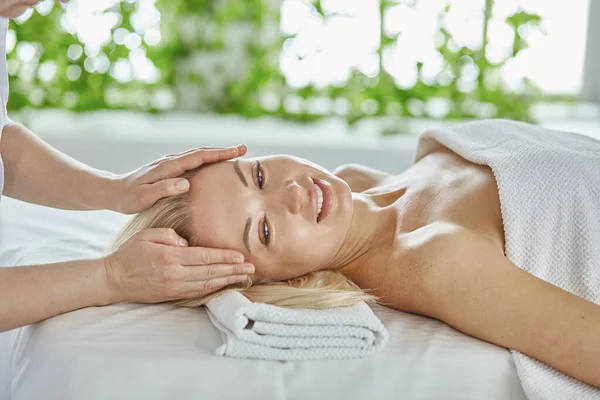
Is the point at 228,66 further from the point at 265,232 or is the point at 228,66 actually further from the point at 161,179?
the point at 265,232

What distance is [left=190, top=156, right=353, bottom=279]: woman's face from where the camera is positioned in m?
1.64

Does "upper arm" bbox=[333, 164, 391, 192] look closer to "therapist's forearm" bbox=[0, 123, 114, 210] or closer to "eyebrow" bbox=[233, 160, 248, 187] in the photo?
"eyebrow" bbox=[233, 160, 248, 187]

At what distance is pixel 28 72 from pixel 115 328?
7.84ft

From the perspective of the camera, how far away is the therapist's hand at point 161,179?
1667mm

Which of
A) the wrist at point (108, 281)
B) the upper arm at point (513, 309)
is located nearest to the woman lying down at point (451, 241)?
the upper arm at point (513, 309)

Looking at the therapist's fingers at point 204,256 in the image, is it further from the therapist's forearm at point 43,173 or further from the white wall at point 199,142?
the white wall at point 199,142

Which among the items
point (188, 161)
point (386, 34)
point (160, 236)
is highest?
point (386, 34)

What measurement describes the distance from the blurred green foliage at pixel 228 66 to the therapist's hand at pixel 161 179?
189 centimetres

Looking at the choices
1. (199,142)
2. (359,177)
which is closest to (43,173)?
(359,177)

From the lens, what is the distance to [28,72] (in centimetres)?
357

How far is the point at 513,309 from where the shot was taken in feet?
4.83

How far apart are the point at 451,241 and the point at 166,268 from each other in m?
0.58

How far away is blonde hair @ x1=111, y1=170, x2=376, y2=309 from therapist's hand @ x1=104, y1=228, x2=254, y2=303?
69 millimetres

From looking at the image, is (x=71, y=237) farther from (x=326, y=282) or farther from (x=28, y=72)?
(x=28, y=72)
